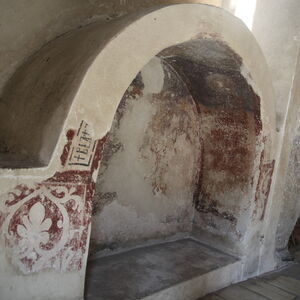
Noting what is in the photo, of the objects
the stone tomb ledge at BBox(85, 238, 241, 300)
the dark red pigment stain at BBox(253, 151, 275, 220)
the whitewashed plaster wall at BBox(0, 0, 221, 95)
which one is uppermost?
the whitewashed plaster wall at BBox(0, 0, 221, 95)

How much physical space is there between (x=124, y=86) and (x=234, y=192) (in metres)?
2.02

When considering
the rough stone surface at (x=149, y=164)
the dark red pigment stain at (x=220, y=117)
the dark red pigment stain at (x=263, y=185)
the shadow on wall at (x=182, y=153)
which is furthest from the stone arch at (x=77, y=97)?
the dark red pigment stain at (x=263, y=185)

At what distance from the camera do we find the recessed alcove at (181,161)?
304 cm

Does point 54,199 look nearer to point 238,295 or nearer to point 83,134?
point 83,134

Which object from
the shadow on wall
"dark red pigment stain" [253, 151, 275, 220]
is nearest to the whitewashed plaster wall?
the shadow on wall

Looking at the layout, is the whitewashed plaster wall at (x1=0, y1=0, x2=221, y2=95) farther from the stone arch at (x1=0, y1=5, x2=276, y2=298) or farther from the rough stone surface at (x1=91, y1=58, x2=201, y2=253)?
the rough stone surface at (x1=91, y1=58, x2=201, y2=253)

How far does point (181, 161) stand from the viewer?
374cm

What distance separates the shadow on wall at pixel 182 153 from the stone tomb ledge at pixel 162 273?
0.16 metres

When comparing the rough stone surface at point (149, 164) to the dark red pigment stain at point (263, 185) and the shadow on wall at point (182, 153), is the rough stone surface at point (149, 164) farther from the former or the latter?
the dark red pigment stain at point (263, 185)

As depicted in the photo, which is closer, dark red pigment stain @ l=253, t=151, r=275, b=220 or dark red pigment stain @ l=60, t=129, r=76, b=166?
dark red pigment stain @ l=60, t=129, r=76, b=166

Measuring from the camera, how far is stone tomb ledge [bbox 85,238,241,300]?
102 inches

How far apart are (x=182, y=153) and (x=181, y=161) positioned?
86mm

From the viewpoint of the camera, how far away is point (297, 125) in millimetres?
3883

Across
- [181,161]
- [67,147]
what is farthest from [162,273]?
[67,147]
